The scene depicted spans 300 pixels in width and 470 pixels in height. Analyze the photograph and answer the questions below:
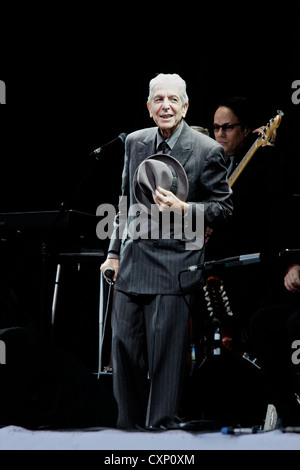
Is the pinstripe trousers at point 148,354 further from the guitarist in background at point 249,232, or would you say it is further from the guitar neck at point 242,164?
the guitar neck at point 242,164

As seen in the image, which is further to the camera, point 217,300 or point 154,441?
point 217,300

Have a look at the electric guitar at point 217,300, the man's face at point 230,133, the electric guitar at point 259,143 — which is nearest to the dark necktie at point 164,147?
the electric guitar at point 217,300

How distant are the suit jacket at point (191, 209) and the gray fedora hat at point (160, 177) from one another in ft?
0.24

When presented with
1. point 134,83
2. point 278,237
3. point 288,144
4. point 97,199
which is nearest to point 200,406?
point 278,237

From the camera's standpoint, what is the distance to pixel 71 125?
199 inches

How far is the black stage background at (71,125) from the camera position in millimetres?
4609

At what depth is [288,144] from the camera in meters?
4.00

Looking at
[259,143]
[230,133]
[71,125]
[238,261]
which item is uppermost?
[71,125]

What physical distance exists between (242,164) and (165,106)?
1154 mm

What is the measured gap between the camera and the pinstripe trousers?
2.43 m

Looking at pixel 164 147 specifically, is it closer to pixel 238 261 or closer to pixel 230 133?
pixel 238 261

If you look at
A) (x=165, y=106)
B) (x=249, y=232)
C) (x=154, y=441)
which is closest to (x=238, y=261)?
(x=165, y=106)
